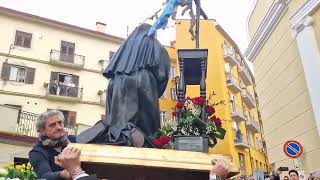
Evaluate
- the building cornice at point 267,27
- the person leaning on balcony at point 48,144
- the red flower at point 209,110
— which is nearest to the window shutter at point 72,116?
the building cornice at point 267,27

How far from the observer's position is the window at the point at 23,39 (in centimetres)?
2336

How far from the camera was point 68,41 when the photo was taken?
25062 millimetres

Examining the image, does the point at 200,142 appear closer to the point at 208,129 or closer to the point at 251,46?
the point at 208,129

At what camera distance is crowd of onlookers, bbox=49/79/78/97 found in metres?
23.2

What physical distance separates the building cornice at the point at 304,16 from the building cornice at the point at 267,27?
3.51 ft

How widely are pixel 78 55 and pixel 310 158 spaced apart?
57.7 ft

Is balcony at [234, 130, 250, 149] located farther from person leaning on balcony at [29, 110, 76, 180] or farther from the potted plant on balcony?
person leaning on balcony at [29, 110, 76, 180]

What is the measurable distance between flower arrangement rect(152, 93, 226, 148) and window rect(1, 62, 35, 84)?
21.0 metres

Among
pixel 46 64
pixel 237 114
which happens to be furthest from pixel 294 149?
pixel 237 114

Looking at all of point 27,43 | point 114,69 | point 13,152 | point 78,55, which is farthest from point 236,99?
point 114,69

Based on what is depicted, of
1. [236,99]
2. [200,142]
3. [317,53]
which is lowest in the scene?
[200,142]

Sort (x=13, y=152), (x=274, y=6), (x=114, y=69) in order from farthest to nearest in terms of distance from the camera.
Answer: (x=13, y=152) < (x=274, y=6) < (x=114, y=69)

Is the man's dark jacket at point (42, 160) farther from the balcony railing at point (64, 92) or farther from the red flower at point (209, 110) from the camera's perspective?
the balcony railing at point (64, 92)

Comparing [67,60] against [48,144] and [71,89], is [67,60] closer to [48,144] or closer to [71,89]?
[71,89]
